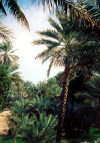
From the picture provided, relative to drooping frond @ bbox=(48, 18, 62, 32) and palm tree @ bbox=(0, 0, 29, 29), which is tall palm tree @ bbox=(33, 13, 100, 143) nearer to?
drooping frond @ bbox=(48, 18, 62, 32)

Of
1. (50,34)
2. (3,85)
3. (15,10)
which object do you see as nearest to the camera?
→ (15,10)

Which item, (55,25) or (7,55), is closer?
(55,25)

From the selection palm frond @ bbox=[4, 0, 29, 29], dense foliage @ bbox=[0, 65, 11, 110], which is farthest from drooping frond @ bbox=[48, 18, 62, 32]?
palm frond @ bbox=[4, 0, 29, 29]

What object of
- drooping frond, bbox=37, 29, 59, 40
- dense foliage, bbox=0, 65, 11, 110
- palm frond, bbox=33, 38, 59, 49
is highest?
drooping frond, bbox=37, 29, 59, 40

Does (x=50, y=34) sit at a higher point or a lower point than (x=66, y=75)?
higher

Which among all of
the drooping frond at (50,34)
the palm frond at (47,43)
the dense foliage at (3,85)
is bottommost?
the dense foliage at (3,85)

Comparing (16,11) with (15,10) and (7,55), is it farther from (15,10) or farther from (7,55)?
(7,55)

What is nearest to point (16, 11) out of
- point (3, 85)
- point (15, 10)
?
point (15, 10)

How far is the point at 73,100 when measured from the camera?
68.7 ft

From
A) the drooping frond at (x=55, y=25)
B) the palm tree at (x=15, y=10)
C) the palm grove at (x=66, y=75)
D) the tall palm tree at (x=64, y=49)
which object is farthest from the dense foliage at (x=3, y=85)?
the palm tree at (x=15, y=10)

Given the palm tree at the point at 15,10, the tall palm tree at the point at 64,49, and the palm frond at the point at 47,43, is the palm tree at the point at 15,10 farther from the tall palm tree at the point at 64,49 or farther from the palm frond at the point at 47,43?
the palm frond at the point at 47,43

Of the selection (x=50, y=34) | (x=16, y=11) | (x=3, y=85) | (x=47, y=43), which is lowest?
(x=3, y=85)

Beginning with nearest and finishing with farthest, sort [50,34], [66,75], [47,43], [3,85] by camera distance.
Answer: [66,75], [50,34], [47,43], [3,85]

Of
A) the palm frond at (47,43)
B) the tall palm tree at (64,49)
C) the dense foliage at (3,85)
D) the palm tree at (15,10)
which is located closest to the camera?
the palm tree at (15,10)
